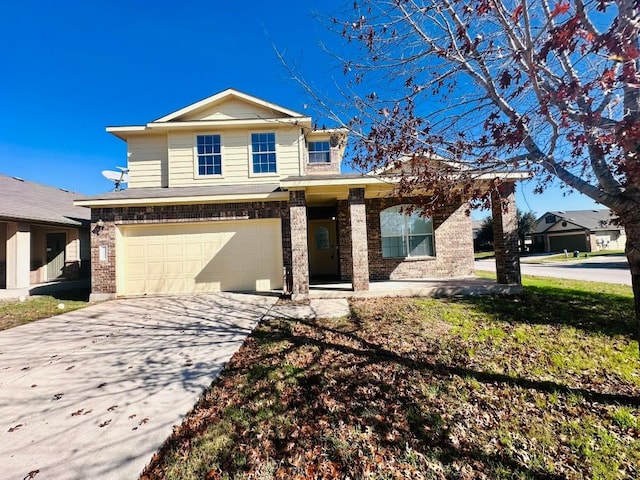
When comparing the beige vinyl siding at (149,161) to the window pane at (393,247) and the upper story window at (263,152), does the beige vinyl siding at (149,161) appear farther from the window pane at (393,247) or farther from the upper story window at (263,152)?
the window pane at (393,247)

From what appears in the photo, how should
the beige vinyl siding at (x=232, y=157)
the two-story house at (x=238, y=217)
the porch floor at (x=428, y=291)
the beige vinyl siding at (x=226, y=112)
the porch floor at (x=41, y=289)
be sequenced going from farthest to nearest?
the beige vinyl siding at (x=226, y=112) < the beige vinyl siding at (x=232, y=157) < the porch floor at (x=41, y=289) < the two-story house at (x=238, y=217) < the porch floor at (x=428, y=291)

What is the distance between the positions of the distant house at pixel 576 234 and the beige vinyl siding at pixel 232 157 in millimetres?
37888

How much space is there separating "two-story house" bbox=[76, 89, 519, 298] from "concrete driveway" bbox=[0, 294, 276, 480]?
9.10 ft

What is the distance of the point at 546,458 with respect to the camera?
262 cm

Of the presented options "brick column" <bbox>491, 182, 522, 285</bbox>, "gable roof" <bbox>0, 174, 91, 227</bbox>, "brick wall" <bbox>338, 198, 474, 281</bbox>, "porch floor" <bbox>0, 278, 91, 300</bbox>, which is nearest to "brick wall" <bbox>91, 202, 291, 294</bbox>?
"brick wall" <bbox>338, 198, 474, 281</bbox>

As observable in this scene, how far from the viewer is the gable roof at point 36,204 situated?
1123 centimetres

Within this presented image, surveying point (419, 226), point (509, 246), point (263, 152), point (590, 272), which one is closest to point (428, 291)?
point (509, 246)

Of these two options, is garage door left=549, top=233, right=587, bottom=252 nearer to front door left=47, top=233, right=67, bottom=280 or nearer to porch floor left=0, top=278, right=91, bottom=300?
porch floor left=0, top=278, right=91, bottom=300

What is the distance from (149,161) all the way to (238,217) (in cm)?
474

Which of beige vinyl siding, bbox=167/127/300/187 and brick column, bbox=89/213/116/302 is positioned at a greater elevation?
beige vinyl siding, bbox=167/127/300/187

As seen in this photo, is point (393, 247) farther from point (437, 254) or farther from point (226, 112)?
point (226, 112)

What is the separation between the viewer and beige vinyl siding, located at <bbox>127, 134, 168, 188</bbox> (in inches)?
467

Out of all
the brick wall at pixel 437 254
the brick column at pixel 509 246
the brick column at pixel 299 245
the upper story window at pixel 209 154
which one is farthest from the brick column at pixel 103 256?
the brick column at pixel 509 246

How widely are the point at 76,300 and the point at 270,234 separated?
6688 mm
